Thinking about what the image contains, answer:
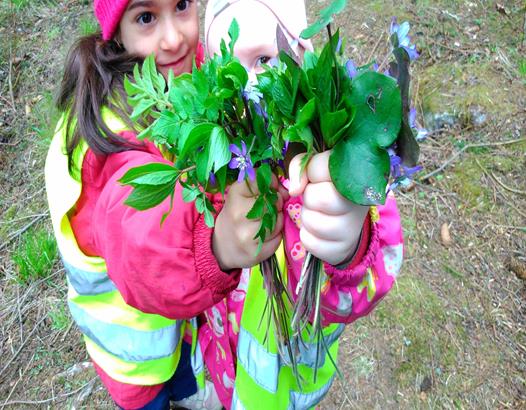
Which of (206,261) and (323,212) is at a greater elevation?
(323,212)

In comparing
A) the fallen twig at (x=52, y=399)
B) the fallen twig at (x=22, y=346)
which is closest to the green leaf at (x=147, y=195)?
the fallen twig at (x=52, y=399)

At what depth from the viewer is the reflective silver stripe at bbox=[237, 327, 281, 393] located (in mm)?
1092

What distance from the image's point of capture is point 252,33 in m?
1.12

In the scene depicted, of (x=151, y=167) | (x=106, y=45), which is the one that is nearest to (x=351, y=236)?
(x=151, y=167)

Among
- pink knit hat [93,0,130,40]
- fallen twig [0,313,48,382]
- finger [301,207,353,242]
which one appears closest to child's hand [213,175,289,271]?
finger [301,207,353,242]

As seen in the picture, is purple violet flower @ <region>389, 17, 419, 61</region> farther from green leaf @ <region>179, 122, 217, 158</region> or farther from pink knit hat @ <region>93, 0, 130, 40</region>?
pink knit hat @ <region>93, 0, 130, 40</region>

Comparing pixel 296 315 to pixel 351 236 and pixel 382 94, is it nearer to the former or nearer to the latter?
pixel 351 236

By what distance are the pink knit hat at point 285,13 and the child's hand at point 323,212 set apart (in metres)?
0.59

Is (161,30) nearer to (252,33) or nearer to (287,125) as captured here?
(252,33)

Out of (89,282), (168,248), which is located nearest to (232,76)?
(168,248)

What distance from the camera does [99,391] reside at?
6.63ft

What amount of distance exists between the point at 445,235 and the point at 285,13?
1504mm

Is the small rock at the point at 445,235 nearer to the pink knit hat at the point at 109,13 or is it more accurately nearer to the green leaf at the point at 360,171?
the pink knit hat at the point at 109,13

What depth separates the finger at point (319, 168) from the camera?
639mm
